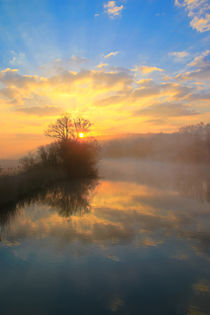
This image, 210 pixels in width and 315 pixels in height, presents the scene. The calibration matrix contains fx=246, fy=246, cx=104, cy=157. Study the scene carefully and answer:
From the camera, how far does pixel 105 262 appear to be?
21.6 feet

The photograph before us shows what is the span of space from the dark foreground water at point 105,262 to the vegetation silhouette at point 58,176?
7.66 feet

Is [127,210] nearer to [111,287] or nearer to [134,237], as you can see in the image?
[134,237]

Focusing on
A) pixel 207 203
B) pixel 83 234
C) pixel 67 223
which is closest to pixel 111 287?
pixel 83 234

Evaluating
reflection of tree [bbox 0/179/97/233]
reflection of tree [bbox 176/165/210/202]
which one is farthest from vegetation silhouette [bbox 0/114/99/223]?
reflection of tree [bbox 176/165/210/202]

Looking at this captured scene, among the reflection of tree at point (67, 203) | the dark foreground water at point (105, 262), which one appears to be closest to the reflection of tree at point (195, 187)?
the dark foreground water at point (105, 262)

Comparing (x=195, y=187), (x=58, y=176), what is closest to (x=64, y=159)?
(x=58, y=176)

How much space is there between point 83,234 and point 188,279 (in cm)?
419

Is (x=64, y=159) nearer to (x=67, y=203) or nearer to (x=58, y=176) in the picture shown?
(x=58, y=176)

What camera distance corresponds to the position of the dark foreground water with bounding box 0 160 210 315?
4.85 meters

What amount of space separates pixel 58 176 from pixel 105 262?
70.3 feet

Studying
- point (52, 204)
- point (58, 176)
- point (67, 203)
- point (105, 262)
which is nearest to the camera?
point (105, 262)

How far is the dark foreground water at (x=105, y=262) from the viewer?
191 inches

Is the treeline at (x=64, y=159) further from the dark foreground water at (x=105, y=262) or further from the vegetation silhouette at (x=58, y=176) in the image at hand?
the dark foreground water at (x=105, y=262)

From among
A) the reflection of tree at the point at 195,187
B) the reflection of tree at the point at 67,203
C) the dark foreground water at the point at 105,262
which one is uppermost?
the dark foreground water at the point at 105,262
